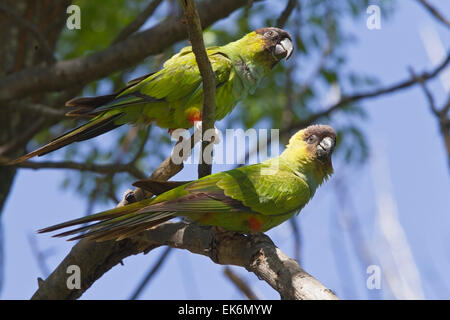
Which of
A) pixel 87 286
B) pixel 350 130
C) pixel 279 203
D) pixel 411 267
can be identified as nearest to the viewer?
pixel 279 203

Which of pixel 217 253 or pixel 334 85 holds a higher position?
pixel 334 85

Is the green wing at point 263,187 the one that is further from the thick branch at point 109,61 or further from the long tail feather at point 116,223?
the thick branch at point 109,61

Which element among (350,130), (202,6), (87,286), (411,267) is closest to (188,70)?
(202,6)

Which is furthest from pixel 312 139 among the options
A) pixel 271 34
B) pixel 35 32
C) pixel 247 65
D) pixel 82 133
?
pixel 35 32

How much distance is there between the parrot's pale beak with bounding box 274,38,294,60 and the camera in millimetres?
5238

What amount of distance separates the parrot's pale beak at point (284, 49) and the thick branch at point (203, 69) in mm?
1587

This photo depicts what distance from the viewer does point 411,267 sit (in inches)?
411

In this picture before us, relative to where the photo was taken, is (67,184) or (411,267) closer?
(67,184)

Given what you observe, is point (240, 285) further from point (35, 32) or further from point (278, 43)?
point (35, 32)

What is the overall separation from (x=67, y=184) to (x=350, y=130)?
416 centimetres

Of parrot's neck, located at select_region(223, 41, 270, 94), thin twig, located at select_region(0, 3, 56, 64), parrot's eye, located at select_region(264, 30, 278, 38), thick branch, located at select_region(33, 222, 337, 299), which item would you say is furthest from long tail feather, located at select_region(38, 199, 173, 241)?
thin twig, located at select_region(0, 3, 56, 64)

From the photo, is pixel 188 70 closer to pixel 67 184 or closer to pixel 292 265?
pixel 292 265

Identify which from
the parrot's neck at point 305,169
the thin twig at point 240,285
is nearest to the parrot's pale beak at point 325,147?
the parrot's neck at point 305,169
